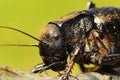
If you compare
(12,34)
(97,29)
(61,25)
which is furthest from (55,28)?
(12,34)

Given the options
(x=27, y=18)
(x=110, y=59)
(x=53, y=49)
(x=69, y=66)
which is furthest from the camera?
(x=27, y=18)

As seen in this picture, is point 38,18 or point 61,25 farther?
point 38,18

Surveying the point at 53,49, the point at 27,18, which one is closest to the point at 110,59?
the point at 53,49

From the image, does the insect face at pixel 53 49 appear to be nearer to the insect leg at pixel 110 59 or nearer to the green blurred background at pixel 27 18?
the insect leg at pixel 110 59

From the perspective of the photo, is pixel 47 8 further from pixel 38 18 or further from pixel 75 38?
pixel 75 38

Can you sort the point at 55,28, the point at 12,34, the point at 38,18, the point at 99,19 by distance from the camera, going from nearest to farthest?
the point at 55,28 < the point at 99,19 < the point at 12,34 < the point at 38,18

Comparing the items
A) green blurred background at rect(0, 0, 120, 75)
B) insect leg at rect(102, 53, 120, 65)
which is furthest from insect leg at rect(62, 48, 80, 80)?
green blurred background at rect(0, 0, 120, 75)

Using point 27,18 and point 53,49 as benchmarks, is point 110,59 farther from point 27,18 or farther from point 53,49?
point 27,18

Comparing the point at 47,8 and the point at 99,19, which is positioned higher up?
the point at 47,8
